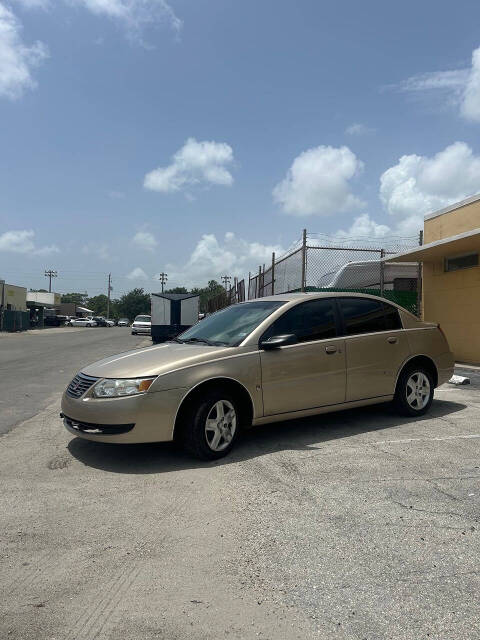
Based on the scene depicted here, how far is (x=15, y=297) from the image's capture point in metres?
55.9

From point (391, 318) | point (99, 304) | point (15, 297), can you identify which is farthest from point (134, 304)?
point (391, 318)

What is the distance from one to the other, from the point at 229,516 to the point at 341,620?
134 cm

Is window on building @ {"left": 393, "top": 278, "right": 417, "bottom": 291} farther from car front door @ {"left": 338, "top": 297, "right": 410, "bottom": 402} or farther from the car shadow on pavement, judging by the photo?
car front door @ {"left": 338, "top": 297, "right": 410, "bottom": 402}

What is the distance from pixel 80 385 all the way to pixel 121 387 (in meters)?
0.62

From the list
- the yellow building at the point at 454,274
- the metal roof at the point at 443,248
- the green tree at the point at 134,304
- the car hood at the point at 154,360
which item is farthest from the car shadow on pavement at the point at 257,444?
the green tree at the point at 134,304

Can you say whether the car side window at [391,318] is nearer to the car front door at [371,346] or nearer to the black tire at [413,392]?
the car front door at [371,346]

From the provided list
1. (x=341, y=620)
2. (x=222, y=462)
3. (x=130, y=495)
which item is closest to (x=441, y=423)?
(x=222, y=462)

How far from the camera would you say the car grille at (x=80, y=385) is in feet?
16.5

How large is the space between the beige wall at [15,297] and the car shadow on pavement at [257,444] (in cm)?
5120

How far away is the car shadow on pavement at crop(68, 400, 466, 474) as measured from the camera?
4.91 meters

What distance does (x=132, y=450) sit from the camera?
5344 millimetres

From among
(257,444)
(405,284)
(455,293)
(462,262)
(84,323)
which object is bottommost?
(257,444)

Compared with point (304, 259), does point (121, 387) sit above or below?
below

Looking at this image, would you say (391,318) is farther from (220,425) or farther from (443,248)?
(443,248)
